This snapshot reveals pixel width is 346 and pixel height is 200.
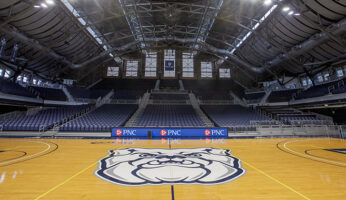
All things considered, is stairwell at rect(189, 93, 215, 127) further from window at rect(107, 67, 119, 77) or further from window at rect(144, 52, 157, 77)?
window at rect(107, 67, 119, 77)

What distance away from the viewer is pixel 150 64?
29156 millimetres

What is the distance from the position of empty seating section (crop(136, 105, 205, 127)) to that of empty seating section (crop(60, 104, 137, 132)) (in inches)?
77.8

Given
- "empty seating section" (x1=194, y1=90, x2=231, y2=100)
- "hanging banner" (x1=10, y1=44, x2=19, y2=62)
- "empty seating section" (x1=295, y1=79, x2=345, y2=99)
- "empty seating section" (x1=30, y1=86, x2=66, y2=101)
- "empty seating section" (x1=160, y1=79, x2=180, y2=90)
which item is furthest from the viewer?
"empty seating section" (x1=160, y1=79, x2=180, y2=90)

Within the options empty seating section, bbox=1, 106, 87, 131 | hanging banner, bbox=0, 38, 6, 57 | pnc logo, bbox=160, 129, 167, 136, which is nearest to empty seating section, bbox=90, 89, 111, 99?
empty seating section, bbox=1, 106, 87, 131

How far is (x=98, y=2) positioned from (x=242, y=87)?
25813mm

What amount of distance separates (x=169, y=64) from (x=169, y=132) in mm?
19827

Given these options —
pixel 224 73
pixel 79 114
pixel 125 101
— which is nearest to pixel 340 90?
pixel 224 73

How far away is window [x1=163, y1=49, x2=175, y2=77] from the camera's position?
2906 centimetres

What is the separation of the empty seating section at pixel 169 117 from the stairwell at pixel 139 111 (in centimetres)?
55

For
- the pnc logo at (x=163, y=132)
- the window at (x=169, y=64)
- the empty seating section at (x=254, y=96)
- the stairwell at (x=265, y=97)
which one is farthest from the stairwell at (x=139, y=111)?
the stairwell at (x=265, y=97)

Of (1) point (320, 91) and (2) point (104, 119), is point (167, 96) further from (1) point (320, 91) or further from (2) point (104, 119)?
(1) point (320, 91)

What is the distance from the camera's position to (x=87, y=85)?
86.2 ft

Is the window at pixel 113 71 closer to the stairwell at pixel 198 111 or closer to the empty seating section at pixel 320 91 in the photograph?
the stairwell at pixel 198 111

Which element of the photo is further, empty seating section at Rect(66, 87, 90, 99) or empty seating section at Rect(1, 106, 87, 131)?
empty seating section at Rect(66, 87, 90, 99)
